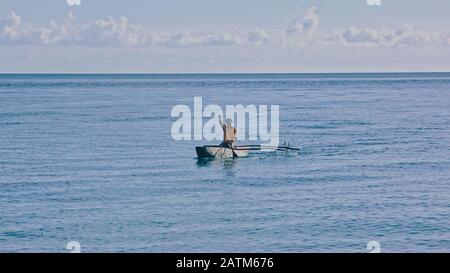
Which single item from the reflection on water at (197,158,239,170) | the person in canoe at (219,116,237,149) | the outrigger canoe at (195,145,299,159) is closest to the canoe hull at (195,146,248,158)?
Result: the outrigger canoe at (195,145,299,159)

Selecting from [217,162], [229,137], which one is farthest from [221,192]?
[229,137]

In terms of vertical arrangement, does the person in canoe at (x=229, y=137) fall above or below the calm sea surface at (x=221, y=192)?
above

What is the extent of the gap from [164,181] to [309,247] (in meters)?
14.7

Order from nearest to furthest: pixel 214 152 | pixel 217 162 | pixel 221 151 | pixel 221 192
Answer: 1. pixel 221 192
2. pixel 217 162
3. pixel 214 152
4. pixel 221 151

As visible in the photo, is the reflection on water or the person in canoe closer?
the reflection on water

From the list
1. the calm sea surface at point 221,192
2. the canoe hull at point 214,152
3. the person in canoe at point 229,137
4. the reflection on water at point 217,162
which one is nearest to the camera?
the calm sea surface at point 221,192

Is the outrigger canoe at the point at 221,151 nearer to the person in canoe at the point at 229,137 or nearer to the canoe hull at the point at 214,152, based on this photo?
the canoe hull at the point at 214,152

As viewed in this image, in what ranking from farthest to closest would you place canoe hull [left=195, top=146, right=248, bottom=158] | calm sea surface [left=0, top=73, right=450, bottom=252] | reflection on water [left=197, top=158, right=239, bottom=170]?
canoe hull [left=195, top=146, right=248, bottom=158]
reflection on water [left=197, top=158, right=239, bottom=170]
calm sea surface [left=0, top=73, right=450, bottom=252]

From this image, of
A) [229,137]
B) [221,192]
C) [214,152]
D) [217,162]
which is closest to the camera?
[221,192]

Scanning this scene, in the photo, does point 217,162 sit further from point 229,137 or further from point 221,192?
point 221,192

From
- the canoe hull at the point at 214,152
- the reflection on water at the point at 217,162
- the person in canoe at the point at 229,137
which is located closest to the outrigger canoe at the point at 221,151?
the canoe hull at the point at 214,152

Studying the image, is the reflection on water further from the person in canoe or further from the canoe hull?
the person in canoe

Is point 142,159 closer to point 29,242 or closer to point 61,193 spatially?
point 61,193

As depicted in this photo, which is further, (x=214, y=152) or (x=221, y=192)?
(x=214, y=152)
